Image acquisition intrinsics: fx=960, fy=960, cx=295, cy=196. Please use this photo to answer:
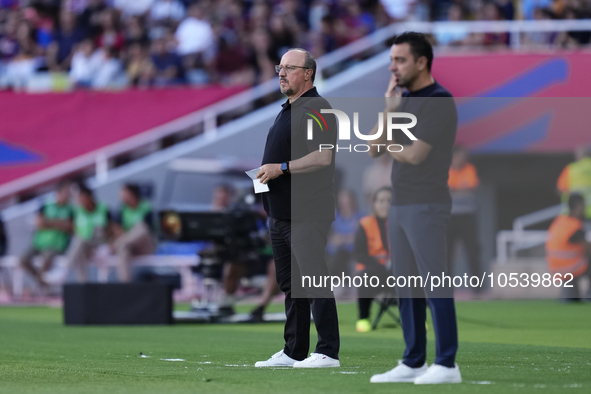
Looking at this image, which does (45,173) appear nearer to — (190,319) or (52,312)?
(52,312)

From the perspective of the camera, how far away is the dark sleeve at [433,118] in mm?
5281

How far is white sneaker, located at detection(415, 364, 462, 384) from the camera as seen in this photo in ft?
17.2

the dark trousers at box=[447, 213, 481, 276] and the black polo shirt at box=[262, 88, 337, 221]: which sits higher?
the black polo shirt at box=[262, 88, 337, 221]

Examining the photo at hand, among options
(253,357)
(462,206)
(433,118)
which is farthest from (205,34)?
(433,118)

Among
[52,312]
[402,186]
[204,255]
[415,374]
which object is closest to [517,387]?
[415,374]

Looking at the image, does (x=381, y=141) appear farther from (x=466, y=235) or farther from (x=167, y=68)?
(x=167, y=68)

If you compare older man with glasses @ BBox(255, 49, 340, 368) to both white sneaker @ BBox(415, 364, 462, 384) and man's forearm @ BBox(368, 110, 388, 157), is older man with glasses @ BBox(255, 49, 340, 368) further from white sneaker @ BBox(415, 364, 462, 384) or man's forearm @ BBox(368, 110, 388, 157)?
white sneaker @ BBox(415, 364, 462, 384)

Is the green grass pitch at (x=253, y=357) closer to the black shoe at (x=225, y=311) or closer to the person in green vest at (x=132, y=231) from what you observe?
the black shoe at (x=225, y=311)

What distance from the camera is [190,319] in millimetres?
11859

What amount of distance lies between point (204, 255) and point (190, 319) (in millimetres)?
850

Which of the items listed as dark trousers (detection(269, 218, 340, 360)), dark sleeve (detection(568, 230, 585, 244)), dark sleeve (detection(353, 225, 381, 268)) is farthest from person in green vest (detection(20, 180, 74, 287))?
dark trousers (detection(269, 218, 340, 360))

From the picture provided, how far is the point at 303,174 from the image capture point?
20.7 feet

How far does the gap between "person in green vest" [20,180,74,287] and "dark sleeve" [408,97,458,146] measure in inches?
467

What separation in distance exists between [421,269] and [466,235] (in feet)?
30.8
